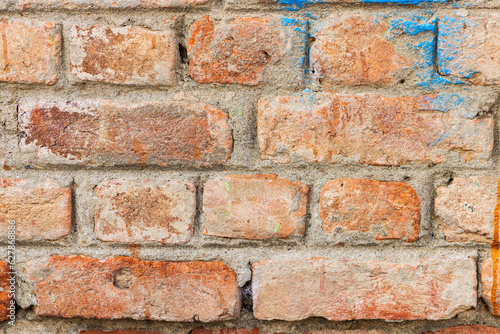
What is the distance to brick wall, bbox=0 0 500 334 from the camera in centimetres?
59

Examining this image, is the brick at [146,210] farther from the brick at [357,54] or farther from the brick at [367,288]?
the brick at [357,54]

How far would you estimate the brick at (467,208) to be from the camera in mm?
599

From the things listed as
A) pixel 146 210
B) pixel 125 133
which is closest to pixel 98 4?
pixel 125 133

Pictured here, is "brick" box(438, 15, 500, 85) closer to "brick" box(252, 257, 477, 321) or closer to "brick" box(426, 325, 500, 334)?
"brick" box(252, 257, 477, 321)

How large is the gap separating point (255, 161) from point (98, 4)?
0.34m

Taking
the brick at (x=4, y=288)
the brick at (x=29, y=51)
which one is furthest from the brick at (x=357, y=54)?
the brick at (x=4, y=288)

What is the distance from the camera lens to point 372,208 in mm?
604

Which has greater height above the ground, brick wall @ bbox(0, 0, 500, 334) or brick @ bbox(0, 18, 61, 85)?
brick @ bbox(0, 18, 61, 85)

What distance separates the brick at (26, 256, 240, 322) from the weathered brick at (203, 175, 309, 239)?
8 cm

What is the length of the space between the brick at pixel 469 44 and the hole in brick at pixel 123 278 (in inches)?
22.8

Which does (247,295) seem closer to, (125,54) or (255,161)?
(255,161)

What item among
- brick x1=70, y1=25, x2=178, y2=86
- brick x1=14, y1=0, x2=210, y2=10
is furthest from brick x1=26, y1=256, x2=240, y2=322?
brick x1=14, y1=0, x2=210, y2=10

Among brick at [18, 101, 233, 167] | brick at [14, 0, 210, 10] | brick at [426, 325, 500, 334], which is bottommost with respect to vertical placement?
brick at [426, 325, 500, 334]

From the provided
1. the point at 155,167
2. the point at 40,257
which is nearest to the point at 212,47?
the point at 155,167
